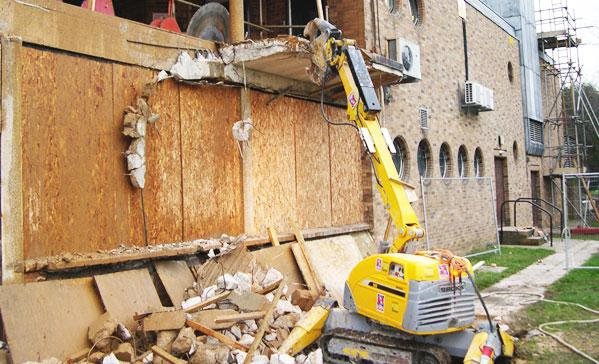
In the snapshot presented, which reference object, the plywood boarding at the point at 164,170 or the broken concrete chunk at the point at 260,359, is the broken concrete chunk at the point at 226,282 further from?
the broken concrete chunk at the point at 260,359

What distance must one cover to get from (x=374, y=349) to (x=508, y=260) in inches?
338

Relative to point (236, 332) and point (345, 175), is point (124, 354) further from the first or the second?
point (345, 175)

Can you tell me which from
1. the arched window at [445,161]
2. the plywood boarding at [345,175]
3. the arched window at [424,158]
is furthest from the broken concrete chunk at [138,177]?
the arched window at [445,161]

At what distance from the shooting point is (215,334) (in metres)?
6.07

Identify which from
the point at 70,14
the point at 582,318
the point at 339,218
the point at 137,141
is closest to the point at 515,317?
the point at 582,318

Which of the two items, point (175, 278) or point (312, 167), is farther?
point (312, 167)

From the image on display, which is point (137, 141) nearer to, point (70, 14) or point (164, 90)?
point (164, 90)

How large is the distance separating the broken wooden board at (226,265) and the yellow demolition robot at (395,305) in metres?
1.38

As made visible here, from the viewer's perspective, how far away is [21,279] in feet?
18.9

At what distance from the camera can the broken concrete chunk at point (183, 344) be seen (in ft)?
18.8

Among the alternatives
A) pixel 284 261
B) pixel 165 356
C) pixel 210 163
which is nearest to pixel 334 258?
pixel 284 261

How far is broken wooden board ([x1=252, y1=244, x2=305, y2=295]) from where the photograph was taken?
8.11 metres

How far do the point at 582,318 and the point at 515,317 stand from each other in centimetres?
91

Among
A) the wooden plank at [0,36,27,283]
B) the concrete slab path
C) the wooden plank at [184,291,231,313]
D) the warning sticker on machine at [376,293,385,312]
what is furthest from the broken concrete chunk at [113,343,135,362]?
the concrete slab path
